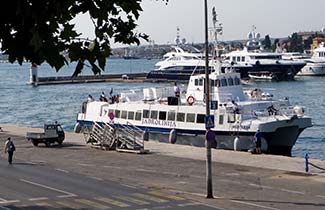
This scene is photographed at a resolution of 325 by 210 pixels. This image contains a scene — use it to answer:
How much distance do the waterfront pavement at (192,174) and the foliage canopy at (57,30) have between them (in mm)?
14019

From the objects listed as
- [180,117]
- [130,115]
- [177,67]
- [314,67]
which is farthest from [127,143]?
[314,67]

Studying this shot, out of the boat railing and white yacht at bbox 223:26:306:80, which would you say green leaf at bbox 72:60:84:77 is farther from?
white yacht at bbox 223:26:306:80

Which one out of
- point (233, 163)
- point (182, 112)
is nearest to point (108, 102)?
point (182, 112)

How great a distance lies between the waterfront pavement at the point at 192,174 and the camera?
22594 millimetres

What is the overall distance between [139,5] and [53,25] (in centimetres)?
120

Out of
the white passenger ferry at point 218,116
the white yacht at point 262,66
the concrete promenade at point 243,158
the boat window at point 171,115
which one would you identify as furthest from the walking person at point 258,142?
the white yacht at point 262,66

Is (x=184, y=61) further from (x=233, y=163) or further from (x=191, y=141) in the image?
(x=233, y=163)

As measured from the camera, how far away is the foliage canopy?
6.77 metres

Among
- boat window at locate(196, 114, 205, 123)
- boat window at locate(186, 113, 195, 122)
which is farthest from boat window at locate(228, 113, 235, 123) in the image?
boat window at locate(186, 113, 195, 122)

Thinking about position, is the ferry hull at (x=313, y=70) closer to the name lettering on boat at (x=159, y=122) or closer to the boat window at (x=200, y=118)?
the name lettering on boat at (x=159, y=122)

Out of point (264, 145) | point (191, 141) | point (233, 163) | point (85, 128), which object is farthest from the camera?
point (85, 128)

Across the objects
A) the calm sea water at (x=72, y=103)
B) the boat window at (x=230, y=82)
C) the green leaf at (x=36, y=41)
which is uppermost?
the green leaf at (x=36, y=41)

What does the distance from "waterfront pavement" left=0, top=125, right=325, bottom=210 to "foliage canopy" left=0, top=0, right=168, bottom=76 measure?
14.0 meters

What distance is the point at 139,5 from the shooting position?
775 centimetres
